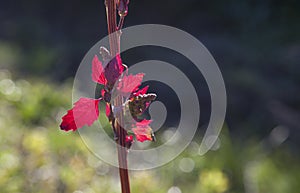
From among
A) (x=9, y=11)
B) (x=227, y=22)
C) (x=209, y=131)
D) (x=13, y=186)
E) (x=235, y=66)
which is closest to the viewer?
(x=13, y=186)

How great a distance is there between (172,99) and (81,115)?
2661 mm

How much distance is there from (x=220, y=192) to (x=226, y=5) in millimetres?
2900

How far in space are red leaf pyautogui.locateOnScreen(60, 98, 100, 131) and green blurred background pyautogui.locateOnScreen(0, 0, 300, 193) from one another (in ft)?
2.90

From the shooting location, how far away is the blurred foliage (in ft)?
5.35

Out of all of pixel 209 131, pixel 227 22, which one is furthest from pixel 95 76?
pixel 227 22

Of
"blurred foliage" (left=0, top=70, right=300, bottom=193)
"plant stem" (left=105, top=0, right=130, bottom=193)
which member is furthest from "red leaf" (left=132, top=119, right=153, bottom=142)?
"blurred foliage" (left=0, top=70, right=300, bottom=193)

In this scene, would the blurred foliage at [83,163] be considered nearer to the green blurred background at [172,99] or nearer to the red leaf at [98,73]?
the green blurred background at [172,99]

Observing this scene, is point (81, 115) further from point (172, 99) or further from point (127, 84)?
point (172, 99)

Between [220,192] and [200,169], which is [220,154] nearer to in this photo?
[200,169]

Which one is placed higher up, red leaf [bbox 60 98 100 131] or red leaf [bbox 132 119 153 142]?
red leaf [bbox 60 98 100 131]

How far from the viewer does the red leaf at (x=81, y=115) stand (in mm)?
694

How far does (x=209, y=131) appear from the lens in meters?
2.51

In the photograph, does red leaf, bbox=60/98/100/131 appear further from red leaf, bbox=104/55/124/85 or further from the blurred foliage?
the blurred foliage

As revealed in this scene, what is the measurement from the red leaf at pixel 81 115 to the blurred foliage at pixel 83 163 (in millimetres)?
878
